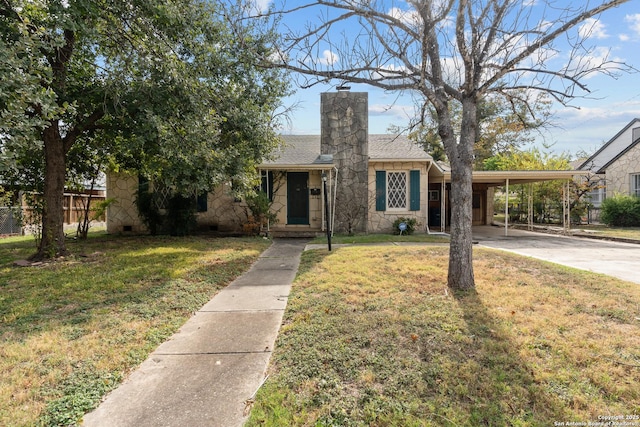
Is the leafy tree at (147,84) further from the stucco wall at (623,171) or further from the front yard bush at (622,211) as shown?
the stucco wall at (623,171)

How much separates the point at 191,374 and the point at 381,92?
471cm

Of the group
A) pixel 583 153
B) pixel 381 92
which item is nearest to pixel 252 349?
pixel 381 92

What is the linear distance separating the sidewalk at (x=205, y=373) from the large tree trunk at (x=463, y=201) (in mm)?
2517

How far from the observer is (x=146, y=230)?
39.5 feet

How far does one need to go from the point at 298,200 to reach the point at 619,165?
1860 centimetres

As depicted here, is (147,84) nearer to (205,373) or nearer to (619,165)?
(205,373)

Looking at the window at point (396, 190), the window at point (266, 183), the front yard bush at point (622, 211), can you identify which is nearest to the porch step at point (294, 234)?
the window at point (266, 183)

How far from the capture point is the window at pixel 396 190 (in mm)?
12273

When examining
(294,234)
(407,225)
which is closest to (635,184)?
(407,225)

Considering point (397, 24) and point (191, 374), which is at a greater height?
point (397, 24)

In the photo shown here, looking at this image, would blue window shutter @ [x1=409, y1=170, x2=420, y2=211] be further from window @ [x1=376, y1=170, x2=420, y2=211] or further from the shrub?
the shrub

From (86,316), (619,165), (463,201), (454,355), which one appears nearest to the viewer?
(454,355)

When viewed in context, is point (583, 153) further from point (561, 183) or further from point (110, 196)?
point (110, 196)

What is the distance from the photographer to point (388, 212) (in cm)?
1227
